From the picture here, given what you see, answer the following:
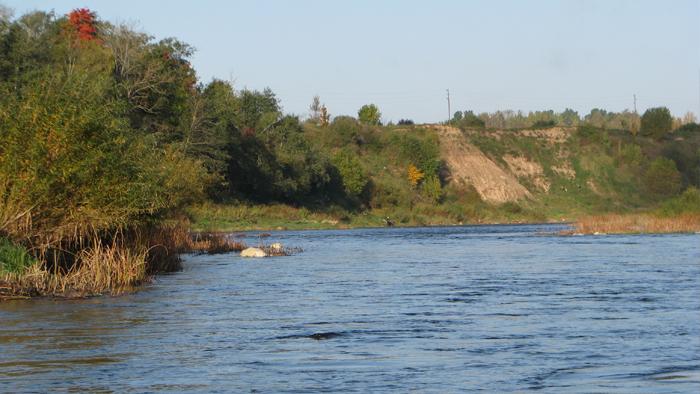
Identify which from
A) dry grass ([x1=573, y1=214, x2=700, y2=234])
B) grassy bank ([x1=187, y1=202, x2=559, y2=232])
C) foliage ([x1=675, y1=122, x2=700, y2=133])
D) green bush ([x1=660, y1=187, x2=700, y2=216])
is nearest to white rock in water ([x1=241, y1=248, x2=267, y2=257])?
grassy bank ([x1=187, y1=202, x2=559, y2=232])

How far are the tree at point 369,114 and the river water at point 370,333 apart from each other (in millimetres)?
134689

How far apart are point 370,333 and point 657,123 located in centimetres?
15676

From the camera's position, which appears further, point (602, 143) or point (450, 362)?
point (602, 143)

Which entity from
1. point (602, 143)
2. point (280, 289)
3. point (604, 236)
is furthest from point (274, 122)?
point (280, 289)

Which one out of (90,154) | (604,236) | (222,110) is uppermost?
(222,110)


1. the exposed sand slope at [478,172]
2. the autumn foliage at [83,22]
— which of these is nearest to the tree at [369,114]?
the exposed sand slope at [478,172]

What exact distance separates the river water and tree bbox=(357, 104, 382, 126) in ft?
442

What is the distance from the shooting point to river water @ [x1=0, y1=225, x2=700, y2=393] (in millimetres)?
17359

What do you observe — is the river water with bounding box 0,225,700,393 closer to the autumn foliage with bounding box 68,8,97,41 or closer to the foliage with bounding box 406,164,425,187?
the autumn foliage with bounding box 68,8,97,41

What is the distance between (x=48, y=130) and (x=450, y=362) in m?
16.0

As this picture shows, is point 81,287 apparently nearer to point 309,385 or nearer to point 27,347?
point 27,347

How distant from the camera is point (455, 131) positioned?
526ft

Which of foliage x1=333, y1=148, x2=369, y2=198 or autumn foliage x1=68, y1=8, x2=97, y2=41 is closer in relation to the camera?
autumn foliage x1=68, y1=8, x2=97, y2=41

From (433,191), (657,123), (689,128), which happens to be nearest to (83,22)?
(433,191)
